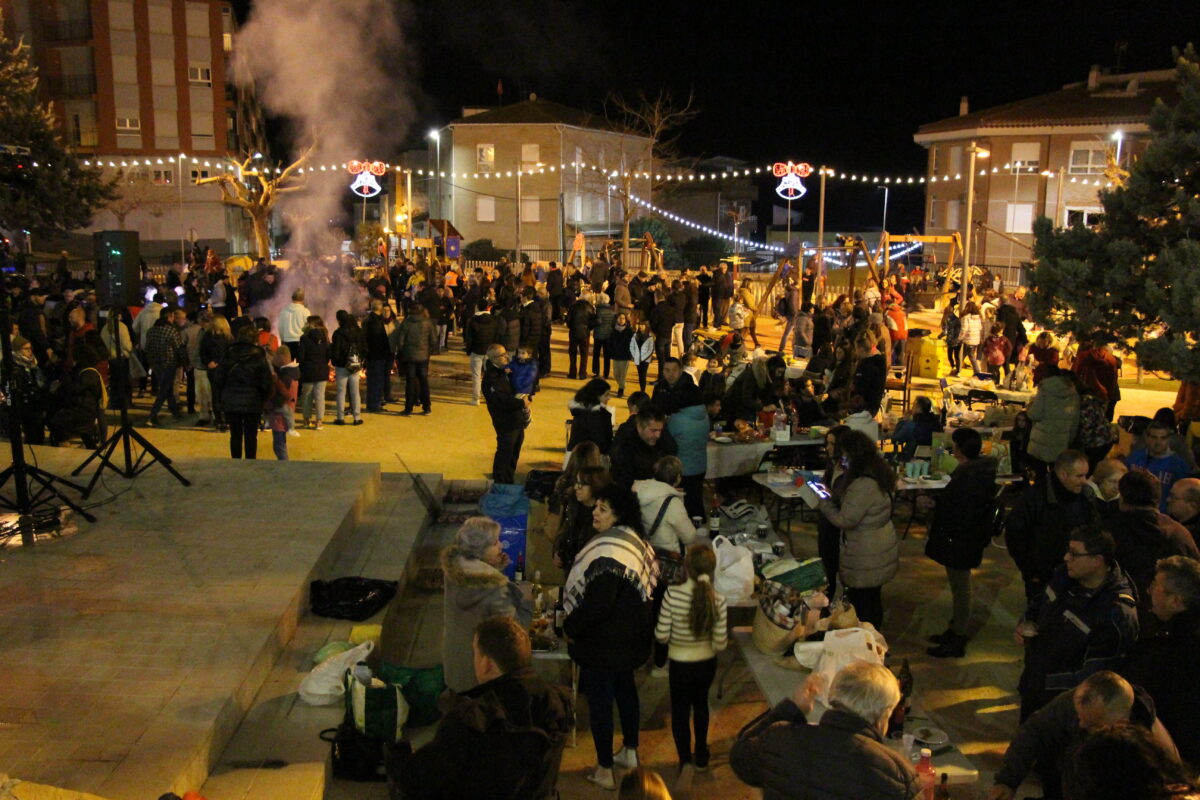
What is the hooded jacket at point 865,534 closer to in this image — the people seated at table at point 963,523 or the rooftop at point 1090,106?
the people seated at table at point 963,523

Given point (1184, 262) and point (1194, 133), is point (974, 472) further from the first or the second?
point (1194, 133)

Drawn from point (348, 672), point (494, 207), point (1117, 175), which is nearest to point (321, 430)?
point (348, 672)

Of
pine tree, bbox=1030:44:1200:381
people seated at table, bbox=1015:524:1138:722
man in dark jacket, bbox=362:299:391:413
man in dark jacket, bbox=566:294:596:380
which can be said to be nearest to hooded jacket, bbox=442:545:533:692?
people seated at table, bbox=1015:524:1138:722

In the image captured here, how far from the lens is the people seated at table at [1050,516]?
5.92 metres

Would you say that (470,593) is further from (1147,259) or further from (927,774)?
(1147,259)

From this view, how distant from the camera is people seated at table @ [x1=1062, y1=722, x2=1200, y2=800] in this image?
9.95ft

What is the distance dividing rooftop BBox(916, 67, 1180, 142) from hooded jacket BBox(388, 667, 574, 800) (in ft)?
120

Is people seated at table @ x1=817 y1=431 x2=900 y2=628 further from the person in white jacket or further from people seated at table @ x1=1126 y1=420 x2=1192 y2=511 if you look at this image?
people seated at table @ x1=1126 y1=420 x2=1192 y2=511

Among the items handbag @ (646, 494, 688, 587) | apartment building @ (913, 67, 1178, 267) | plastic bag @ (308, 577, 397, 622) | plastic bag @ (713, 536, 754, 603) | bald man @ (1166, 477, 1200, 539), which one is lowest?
plastic bag @ (308, 577, 397, 622)

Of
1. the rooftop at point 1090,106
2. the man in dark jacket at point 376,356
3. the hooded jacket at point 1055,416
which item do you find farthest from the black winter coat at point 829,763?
the rooftop at point 1090,106

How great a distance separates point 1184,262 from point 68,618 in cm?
936

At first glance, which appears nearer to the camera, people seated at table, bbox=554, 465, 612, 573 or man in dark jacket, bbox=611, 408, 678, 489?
people seated at table, bbox=554, 465, 612, 573

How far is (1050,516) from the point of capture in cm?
598

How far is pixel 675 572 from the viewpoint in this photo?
5.07 meters
